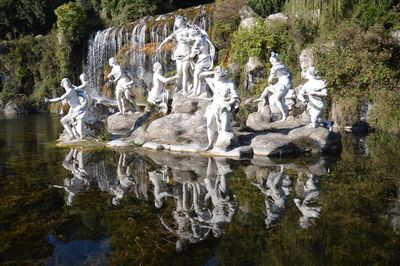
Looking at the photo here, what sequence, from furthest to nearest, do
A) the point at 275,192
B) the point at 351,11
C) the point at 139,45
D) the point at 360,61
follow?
the point at 139,45 < the point at 351,11 < the point at 360,61 < the point at 275,192

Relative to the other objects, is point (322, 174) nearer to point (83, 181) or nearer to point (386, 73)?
point (83, 181)

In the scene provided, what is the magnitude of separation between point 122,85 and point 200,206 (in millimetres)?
10121

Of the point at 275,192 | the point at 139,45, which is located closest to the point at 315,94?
the point at 275,192

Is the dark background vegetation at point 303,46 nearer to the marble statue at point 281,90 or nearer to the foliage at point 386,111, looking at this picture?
the foliage at point 386,111

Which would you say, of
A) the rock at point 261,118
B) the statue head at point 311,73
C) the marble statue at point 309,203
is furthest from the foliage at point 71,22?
the marble statue at point 309,203

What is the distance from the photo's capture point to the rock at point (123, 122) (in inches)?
623

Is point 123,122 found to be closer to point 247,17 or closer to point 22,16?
point 247,17

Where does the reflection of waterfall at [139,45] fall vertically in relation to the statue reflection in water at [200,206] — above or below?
above

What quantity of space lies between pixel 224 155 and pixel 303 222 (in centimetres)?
552

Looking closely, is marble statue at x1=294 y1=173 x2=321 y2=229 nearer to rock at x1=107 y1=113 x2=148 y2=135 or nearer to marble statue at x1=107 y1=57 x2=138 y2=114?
rock at x1=107 y1=113 x2=148 y2=135

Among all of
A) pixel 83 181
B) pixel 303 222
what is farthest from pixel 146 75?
pixel 303 222

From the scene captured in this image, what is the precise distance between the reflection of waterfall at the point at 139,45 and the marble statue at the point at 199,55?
13.8 meters

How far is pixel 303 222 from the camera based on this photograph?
240 inches

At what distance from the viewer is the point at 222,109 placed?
37.7 ft
